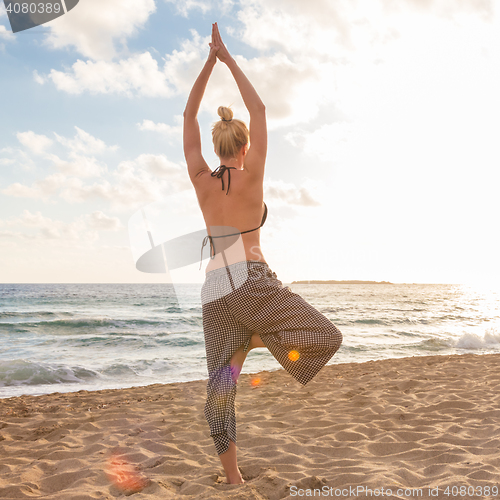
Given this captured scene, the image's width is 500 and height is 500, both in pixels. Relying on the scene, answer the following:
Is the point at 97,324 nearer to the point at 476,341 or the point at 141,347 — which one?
the point at 141,347

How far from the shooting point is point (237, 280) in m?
1.92

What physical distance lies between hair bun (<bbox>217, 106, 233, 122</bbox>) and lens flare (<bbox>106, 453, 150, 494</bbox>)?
224 cm

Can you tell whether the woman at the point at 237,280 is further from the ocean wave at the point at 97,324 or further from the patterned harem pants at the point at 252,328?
the ocean wave at the point at 97,324

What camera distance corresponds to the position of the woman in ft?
5.94

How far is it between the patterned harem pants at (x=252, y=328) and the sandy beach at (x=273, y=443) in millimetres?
565

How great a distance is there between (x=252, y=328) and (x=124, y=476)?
151 cm

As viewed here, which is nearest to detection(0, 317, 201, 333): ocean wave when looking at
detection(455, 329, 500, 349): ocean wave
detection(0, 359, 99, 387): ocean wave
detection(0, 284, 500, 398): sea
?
detection(0, 284, 500, 398): sea

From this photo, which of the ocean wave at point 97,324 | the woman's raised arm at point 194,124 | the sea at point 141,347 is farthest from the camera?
the ocean wave at point 97,324

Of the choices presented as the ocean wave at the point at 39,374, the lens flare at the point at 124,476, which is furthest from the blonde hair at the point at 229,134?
the ocean wave at the point at 39,374

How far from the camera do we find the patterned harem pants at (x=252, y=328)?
5.90 ft

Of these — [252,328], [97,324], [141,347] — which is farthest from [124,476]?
[97,324]

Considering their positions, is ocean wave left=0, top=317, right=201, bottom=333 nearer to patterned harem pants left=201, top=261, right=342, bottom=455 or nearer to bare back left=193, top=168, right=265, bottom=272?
patterned harem pants left=201, top=261, right=342, bottom=455

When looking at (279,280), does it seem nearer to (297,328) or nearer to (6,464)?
(297,328)

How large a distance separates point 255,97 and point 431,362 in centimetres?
710
